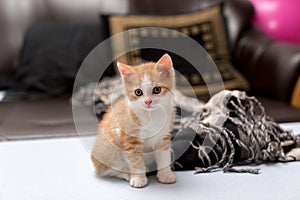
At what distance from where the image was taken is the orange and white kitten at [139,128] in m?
0.97

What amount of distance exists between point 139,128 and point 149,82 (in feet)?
0.38

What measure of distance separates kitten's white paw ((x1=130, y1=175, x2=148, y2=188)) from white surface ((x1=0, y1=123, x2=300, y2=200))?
0.01 meters

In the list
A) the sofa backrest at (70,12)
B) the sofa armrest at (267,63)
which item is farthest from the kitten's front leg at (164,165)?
the sofa backrest at (70,12)

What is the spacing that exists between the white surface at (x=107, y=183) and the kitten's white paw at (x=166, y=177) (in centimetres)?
1

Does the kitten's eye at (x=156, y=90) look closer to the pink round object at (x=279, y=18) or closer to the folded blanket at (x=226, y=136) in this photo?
the folded blanket at (x=226, y=136)

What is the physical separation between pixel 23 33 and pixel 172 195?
4.92 feet

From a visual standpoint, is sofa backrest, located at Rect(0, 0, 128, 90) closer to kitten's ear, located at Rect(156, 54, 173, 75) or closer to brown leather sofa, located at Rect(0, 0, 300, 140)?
brown leather sofa, located at Rect(0, 0, 300, 140)

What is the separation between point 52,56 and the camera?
6.81 feet

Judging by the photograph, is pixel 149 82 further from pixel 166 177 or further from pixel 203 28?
pixel 203 28

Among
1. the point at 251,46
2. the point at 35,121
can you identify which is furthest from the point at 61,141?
the point at 251,46

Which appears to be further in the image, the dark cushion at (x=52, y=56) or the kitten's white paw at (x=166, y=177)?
the dark cushion at (x=52, y=56)

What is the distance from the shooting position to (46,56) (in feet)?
6.81

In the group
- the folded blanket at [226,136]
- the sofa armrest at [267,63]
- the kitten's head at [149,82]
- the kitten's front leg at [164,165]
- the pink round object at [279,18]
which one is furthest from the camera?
the pink round object at [279,18]

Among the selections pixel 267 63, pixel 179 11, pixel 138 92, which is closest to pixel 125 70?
pixel 138 92
